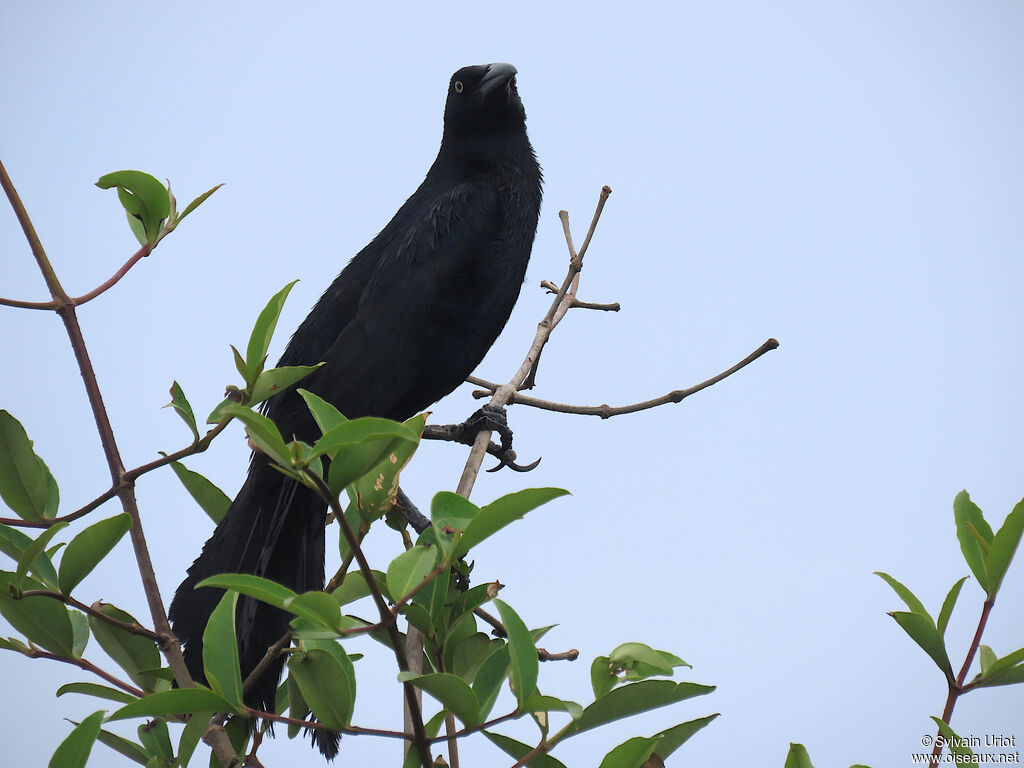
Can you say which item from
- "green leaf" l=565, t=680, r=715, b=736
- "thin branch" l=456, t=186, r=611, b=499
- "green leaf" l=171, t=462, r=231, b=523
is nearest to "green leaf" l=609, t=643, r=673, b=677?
"green leaf" l=565, t=680, r=715, b=736

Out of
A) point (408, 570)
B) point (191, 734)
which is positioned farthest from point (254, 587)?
point (191, 734)

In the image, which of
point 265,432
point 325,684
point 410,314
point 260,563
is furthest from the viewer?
point 410,314

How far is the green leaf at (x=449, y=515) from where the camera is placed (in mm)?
1001

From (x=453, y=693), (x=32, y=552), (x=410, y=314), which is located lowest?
(x=453, y=693)

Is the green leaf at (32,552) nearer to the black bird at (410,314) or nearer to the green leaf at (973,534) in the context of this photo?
the black bird at (410,314)

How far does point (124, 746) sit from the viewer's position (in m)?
1.39

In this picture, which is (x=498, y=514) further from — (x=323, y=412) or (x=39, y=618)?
(x=39, y=618)

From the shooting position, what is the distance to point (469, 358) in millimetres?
3062

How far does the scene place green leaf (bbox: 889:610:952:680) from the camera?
1114 mm

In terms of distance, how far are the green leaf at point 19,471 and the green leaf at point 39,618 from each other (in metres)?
0.13

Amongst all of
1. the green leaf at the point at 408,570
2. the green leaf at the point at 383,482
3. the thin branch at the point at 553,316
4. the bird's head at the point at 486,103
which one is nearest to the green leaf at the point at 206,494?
the thin branch at the point at 553,316

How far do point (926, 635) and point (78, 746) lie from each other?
3.37 ft

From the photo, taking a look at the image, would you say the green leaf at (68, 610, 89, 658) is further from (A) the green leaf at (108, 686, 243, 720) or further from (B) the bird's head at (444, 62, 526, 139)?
(B) the bird's head at (444, 62, 526, 139)

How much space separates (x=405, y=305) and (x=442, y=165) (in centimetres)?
88
